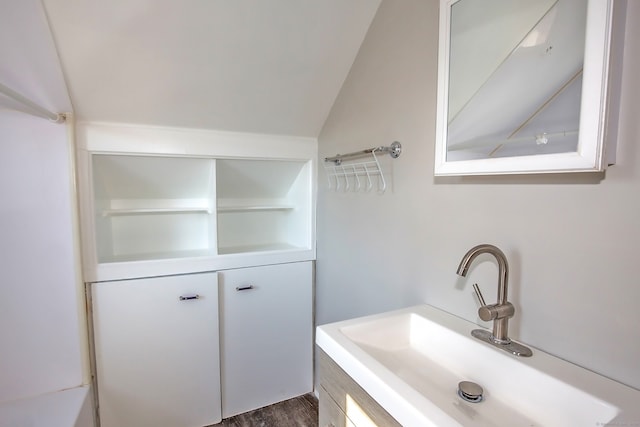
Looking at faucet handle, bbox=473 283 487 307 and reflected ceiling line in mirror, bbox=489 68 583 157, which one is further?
faucet handle, bbox=473 283 487 307

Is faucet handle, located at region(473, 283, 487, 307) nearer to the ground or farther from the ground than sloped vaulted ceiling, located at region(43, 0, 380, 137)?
nearer to the ground

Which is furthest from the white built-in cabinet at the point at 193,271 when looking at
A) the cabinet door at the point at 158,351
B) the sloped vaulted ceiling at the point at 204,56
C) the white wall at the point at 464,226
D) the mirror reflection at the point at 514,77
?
the mirror reflection at the point at 514,77

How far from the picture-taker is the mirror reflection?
839mm

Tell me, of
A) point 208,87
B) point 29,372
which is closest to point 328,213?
point 208,87

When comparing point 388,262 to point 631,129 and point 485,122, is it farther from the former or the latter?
point 631,129

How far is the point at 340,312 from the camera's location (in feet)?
6.64

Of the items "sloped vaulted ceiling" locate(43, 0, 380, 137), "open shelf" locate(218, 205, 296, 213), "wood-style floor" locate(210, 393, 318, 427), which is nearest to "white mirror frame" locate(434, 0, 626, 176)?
"sloped vaulted ceiling" locate(43, 0, 380, 137)

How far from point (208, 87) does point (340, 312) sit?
1.45m

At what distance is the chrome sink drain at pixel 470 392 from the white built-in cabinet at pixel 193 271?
142cm

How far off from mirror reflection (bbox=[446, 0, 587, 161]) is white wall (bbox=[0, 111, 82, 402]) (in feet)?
5.79

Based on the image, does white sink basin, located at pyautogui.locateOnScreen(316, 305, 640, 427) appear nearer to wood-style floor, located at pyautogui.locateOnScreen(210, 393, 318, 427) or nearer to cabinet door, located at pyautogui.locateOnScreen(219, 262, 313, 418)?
cabinet door, located at pyautogui.locateOnScreen(219, 262, 313, 418)

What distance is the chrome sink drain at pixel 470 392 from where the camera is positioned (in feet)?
3.07

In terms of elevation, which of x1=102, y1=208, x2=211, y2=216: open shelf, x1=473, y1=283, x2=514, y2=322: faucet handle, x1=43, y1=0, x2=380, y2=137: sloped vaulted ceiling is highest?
x1=43, y1=0, x2=380, y2=137: sloped vaulted ceiling

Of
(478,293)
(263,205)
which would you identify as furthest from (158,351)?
(478,293)
